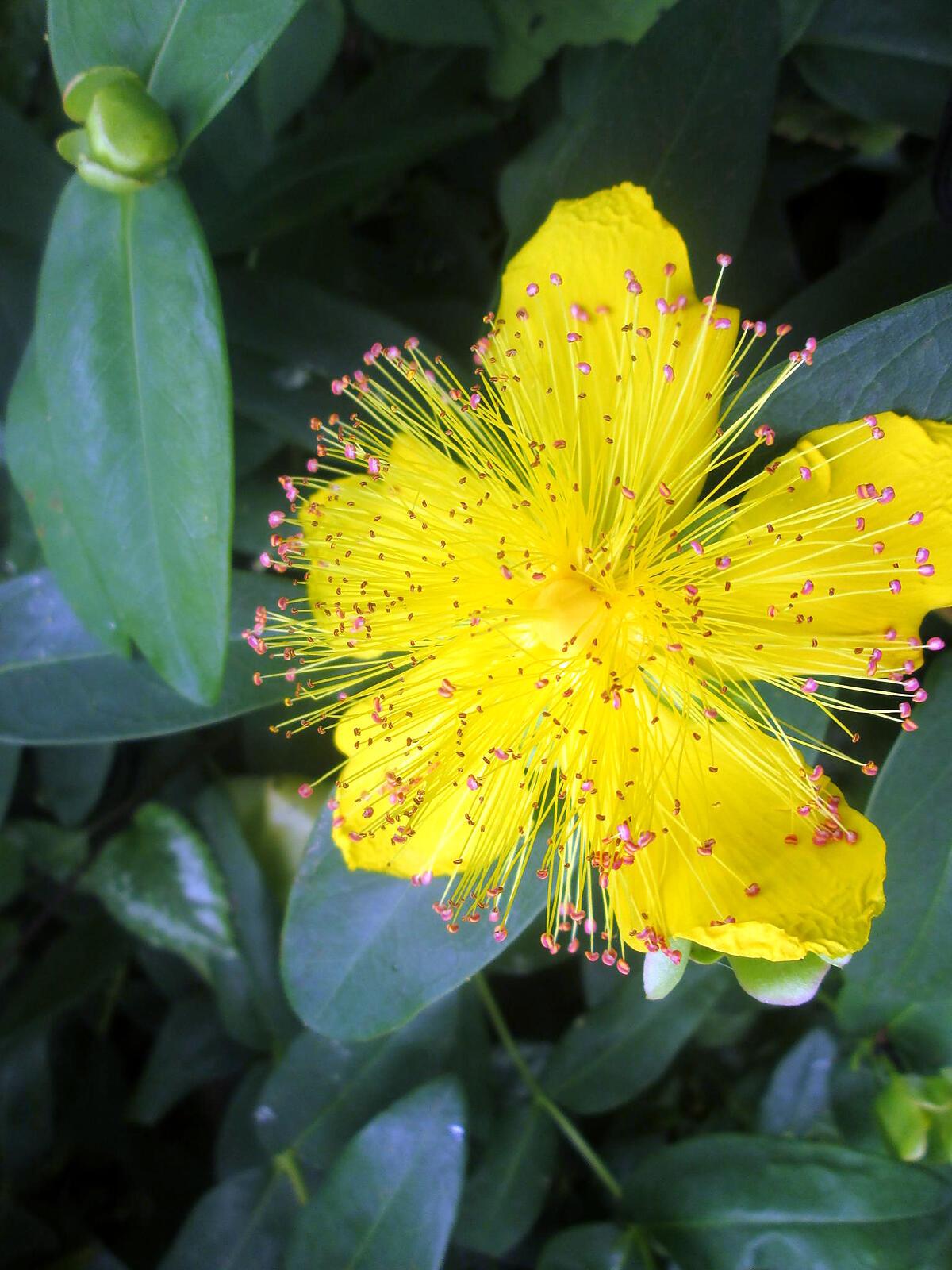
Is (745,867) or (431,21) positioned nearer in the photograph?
(745,867)

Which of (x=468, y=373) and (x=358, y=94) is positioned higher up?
(x=358, y=94)

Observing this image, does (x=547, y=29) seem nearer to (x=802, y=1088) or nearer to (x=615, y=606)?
(x=615, y=606)

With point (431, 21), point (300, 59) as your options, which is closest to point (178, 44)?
point (300, 59)

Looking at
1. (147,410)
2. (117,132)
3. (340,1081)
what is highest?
(117,132)

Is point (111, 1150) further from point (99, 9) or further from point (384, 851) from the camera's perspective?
point (99, 9)

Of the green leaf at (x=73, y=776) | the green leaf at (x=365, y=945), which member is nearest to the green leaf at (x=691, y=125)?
the green leaf at (x=365, y=945)

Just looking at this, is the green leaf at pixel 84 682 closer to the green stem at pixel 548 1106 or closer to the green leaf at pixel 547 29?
the green stem at pixel 548 1106

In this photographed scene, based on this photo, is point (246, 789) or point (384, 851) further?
point (246, 789)

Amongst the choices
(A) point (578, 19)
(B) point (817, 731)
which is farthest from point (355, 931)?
(A) point (578, 19)

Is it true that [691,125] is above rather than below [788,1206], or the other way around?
above
